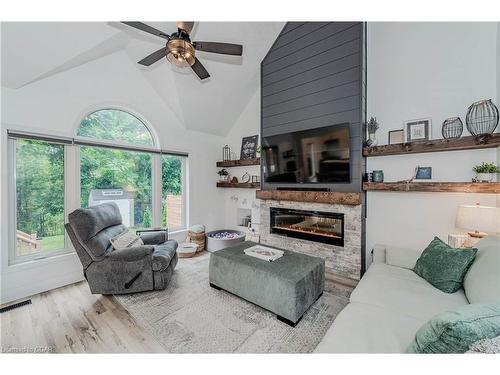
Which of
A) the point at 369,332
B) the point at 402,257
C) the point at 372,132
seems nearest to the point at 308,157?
the point at 372,132

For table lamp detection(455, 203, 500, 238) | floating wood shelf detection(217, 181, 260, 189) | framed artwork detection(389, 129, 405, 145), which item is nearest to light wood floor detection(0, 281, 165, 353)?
floating wood shelf detection(217, 181, 260, 189)

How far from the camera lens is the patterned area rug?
1.67m

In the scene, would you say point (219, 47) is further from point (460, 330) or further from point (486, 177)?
point (486, 177)

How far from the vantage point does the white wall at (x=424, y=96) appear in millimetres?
2266

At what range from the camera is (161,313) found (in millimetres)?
2082

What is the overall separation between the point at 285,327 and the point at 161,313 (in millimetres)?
1239

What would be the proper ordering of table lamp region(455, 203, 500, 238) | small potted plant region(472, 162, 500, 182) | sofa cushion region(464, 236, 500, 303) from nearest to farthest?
1. sofa cushion region(464, 236, 500, 303)
2. table lamp region(455, 203, 500, 238)
3. small potted plant region(472, 162, 500, 182)

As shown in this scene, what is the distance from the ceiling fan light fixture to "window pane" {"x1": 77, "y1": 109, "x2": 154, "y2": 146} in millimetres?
1691

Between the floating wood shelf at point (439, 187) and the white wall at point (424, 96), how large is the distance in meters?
0.22

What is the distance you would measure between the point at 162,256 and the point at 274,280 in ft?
4.54

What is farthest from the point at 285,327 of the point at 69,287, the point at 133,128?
→ the point at 133,128

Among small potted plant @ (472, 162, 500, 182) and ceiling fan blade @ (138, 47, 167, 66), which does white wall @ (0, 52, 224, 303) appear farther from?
small potted plant @ (472, 162, 500, 182)

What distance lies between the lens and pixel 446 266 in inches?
67.2

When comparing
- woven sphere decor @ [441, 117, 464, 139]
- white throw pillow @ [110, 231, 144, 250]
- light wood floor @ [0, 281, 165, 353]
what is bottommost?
light wood floor @ [0, 281, 165, 353]
